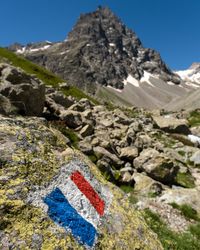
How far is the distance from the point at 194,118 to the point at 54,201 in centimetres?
6989

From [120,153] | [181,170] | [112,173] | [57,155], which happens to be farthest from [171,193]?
[57,155]

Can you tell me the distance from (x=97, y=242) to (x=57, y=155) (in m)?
2.53

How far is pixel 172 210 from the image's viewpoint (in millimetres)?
16625

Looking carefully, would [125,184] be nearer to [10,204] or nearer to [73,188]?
[73,188]

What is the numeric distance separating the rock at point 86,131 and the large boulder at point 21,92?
12.1 ft

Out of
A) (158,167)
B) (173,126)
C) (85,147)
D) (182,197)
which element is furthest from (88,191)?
(173,126)

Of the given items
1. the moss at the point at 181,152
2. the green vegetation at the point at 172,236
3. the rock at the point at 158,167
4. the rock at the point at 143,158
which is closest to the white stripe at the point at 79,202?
the green vegetation at the point at 172,236

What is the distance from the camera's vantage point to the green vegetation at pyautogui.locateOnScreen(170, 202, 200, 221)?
16516mm

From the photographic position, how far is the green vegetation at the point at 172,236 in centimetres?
1241

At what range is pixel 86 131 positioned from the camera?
24656 millimetres

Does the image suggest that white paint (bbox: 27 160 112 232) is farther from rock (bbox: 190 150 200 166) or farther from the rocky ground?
rock (bbox: 190 150 200 166)

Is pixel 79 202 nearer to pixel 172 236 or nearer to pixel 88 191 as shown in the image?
pixel 88 191

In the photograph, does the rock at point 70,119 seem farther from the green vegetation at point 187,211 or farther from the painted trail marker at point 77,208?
the painted trail marker at point 77,208

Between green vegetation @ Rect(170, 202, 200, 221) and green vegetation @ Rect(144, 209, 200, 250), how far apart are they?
111 cm
